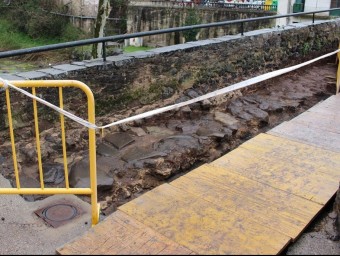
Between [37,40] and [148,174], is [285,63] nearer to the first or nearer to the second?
[148,174]

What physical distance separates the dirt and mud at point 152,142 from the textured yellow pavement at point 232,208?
73 centimetres

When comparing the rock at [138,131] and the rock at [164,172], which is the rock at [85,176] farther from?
the rock at [138,131]

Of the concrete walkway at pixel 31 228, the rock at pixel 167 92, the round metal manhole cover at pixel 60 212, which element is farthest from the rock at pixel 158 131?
the round metal manhole cover at pixel 60 212

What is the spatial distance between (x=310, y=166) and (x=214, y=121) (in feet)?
6.78

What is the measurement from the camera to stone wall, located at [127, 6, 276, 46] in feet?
83.1

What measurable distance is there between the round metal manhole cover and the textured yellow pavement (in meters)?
0.55

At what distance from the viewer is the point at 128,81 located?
521 cm

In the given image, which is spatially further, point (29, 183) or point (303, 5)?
point (303, 5)

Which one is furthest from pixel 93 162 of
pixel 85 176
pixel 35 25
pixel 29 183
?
pixel 35 25

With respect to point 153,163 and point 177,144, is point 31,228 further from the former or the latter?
point 177,144

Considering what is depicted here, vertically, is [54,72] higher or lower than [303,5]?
lower

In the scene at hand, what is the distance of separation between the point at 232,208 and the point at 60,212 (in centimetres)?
145

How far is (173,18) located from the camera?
95.2ft

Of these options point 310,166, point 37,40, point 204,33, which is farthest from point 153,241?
point 37,40
